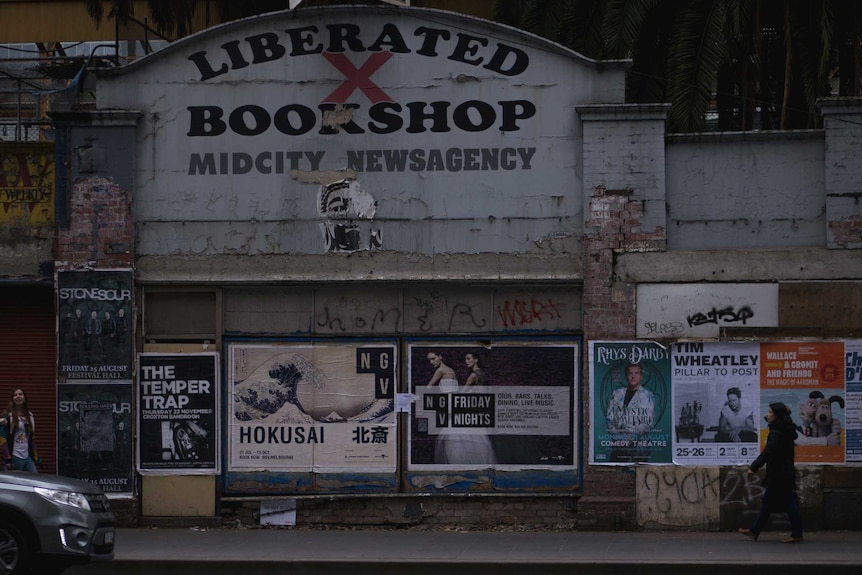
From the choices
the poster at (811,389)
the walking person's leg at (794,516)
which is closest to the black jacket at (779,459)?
the walking person's leg at (794,516)

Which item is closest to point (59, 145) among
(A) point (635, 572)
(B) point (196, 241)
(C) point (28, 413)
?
(B) point (196, 241)

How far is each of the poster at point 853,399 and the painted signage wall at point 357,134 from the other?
12.0 feet

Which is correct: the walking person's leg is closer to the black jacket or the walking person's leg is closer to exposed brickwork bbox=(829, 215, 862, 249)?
the black jacket

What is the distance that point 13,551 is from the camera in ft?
36.3

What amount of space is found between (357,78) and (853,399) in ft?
24.3

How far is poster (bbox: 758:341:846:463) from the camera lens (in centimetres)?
1498

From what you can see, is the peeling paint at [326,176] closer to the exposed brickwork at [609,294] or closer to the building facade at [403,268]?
the building facade at [403,268]

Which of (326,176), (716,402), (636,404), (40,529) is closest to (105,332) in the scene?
(326,176)

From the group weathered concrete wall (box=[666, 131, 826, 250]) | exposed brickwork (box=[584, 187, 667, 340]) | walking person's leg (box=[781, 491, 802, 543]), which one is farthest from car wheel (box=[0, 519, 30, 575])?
weathered concrete wall (box=[666, 131, 826, 250])

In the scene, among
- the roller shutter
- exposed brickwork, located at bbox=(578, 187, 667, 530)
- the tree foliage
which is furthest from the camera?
the tree foliage

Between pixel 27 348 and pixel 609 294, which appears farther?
pixel 27 348

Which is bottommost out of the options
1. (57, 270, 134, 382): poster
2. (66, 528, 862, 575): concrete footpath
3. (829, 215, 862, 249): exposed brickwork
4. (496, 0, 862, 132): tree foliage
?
(66, 528, 862, 575): concrete footpath

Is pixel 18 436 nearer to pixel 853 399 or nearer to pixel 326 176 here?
pixel 326 176

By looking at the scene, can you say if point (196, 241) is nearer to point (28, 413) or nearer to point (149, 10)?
point (28, 413)
